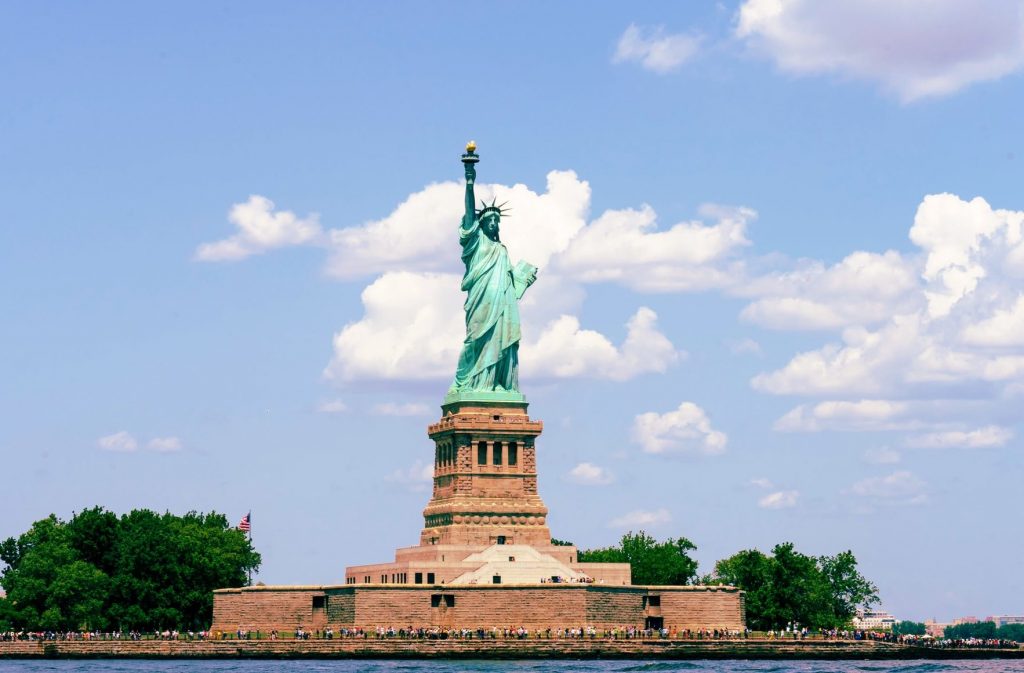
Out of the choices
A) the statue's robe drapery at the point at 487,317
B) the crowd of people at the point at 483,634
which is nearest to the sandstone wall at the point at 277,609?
the crowd of people at the point at 483,634

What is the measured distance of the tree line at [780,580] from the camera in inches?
4326

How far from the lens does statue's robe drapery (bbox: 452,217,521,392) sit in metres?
107

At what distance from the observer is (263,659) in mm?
96312

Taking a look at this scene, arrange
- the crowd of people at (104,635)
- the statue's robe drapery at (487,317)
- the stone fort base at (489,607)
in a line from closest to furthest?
the stone fort base at (489,607), the crowd of people at (104,635), the statue's robe drapery at (487,317)

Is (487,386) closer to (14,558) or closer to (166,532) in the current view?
(166,532)

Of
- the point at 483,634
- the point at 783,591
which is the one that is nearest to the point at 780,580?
the point at 783,591

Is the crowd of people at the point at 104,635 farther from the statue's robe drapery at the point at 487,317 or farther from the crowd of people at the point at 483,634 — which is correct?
the statue's robe drapery at the point at 487,317

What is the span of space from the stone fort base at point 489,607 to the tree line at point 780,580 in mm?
9115

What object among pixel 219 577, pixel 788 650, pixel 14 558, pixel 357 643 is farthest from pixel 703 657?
pixel 14 558

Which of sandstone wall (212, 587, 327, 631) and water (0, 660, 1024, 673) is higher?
sandstone wall (212, 587, 327, 631)

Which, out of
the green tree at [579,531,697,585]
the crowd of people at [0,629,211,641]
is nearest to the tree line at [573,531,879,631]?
the green tree at [579,531,697,585]

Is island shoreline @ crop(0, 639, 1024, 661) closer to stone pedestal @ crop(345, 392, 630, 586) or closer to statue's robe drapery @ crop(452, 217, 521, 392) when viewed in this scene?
stone pedestal @ crop(345, 392, 630, 586)

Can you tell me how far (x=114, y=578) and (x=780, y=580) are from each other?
3899cm

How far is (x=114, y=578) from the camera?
109375 millimetres
